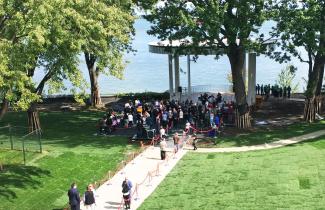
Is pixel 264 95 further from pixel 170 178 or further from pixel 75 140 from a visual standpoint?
pixel 170 178

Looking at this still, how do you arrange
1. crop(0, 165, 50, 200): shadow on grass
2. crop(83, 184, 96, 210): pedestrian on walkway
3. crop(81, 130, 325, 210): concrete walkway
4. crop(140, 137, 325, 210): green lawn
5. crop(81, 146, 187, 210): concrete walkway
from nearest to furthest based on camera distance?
crop(83, 184, 96, 210): pedestrian on walkway < crop(140, 137, 325, 210): green lawn < crop(81, 146, 187, 210): concrete walkway < crop(81, 130, 325, 210): concrete walkway < crop(0, 165, 50, 200): shadow on grass

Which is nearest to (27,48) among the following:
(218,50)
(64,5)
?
(64,5)

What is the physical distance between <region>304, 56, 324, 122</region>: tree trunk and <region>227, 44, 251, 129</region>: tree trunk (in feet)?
14.0

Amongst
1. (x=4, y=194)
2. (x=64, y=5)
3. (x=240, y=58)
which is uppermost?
(x=64, y=5)

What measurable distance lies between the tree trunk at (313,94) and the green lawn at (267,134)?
786 millimetres

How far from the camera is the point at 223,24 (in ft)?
101

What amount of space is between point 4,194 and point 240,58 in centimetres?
1795

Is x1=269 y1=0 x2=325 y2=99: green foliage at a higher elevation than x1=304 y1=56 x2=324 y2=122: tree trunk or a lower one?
higher

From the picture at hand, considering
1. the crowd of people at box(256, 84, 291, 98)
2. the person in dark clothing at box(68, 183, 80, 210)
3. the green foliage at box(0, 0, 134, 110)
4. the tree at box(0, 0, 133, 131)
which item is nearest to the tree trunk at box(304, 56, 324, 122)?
the crowd of people at box(256, 84, 291, 98)

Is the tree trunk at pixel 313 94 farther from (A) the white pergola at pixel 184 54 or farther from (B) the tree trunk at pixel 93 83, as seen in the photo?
(B) the tree trunk at pixel 93 83

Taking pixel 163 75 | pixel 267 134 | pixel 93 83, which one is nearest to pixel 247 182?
pixel 267 134

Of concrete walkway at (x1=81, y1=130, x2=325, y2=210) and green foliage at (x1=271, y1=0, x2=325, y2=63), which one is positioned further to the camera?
green foliage at (x1=271, y1=0, x2=325, y2=63)

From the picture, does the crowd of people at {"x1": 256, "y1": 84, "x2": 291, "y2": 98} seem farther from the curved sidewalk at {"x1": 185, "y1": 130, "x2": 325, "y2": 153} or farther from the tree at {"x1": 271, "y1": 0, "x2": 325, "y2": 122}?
the curved sidewalk at {"x1": 185, "y1": 130, "x2": 325, "y2": 153}

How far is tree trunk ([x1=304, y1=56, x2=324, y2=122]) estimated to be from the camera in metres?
35.1
